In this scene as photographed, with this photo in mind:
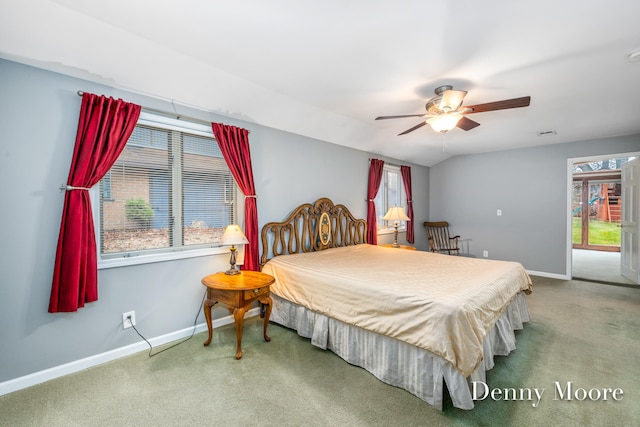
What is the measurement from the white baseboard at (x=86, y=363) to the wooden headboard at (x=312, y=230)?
1101 mm

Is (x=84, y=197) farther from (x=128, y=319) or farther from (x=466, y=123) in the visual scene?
(x=466, y=123)

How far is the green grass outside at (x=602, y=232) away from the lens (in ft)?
26.9

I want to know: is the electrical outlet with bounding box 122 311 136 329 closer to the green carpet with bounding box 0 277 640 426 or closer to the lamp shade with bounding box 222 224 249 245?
the green carpet with bounding box 0 277 640 426

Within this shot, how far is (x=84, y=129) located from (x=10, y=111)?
0.41 metres

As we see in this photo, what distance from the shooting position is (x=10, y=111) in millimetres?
2000

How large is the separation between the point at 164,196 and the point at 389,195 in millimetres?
4108

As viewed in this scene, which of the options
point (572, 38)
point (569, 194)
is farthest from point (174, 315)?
point (569, 194)

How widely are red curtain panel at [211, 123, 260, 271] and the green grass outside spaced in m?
9.97

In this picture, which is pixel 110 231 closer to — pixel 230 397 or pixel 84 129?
pixel 84 129

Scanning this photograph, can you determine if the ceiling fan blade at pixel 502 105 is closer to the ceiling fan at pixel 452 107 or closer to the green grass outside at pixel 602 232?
the ceiling fan at pixel 452 107

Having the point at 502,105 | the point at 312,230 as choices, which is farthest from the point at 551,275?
the point at 312,230

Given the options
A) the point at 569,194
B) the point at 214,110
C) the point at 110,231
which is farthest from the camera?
the point at 569,194

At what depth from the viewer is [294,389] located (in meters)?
2.01

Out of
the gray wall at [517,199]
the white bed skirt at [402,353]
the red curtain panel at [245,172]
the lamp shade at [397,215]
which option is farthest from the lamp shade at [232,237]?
the gray wall at [517,199]
